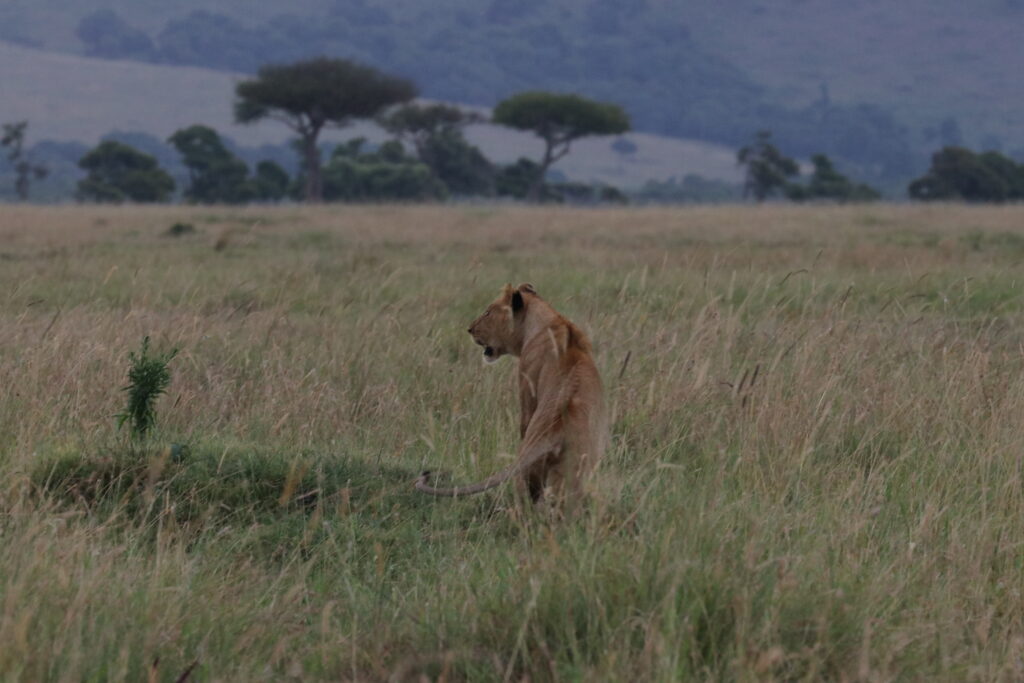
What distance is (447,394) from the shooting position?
19.3 feet

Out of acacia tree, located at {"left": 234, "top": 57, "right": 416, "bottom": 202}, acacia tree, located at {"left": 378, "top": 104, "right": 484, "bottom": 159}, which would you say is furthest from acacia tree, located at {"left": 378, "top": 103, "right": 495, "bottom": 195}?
acacia tree, located at {"left": 234, "top": 57, "right": 416, "bottom": 202}

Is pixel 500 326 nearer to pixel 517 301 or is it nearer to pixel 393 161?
pixel 517 301

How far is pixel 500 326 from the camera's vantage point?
4.34 m

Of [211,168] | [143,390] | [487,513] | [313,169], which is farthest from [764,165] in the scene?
[487,513]

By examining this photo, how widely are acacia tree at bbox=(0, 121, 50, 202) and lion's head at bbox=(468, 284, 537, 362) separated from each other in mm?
69157

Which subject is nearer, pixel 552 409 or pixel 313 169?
pixel 552 409

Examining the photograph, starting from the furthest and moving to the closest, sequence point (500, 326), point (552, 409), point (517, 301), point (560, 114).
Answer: point (560, 114) < point (500, 326) < point (517, 301) < point (552, 409)

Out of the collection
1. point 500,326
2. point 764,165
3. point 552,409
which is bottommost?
point 552,409

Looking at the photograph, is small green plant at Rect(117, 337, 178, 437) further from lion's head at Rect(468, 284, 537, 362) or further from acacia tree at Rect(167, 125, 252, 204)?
acacia tree at Rect(167, 125, 252, 204)

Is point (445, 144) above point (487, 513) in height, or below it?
above

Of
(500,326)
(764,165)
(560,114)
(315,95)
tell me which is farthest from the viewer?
(764,165)

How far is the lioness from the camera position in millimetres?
3695

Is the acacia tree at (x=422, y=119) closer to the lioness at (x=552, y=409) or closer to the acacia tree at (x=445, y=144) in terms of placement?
the acacia tree at (x=445, y=144)

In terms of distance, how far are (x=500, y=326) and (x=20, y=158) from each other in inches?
2858
